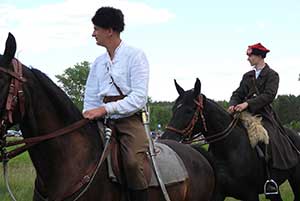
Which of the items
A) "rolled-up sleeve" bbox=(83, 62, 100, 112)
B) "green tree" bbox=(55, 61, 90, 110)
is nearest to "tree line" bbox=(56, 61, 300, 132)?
"green tree" bbox=(55, 61, 90, 110)

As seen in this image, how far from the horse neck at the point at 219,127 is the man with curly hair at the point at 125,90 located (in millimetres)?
3626

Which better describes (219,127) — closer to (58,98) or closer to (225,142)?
(225,142)

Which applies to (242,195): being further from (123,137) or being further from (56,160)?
(56,160)

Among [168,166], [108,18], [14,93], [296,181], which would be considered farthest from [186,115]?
[14,93]

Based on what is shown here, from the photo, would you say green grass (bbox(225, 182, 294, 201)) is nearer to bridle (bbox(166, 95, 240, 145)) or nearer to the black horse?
the black horse

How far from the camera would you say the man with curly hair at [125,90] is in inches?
208

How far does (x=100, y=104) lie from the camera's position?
5613 millimetres

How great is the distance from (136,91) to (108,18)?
0.75 meters

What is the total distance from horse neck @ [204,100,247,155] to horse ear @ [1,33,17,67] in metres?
4.86

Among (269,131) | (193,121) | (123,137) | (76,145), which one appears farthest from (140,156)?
(269,131)

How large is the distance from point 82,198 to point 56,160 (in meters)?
0.42

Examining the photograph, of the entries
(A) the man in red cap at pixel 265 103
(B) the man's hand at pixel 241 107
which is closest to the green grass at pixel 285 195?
(A) the man in red cap at pixel 265 103

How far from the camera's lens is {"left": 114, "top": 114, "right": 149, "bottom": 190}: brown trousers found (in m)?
5.28

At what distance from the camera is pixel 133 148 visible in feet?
17.5
